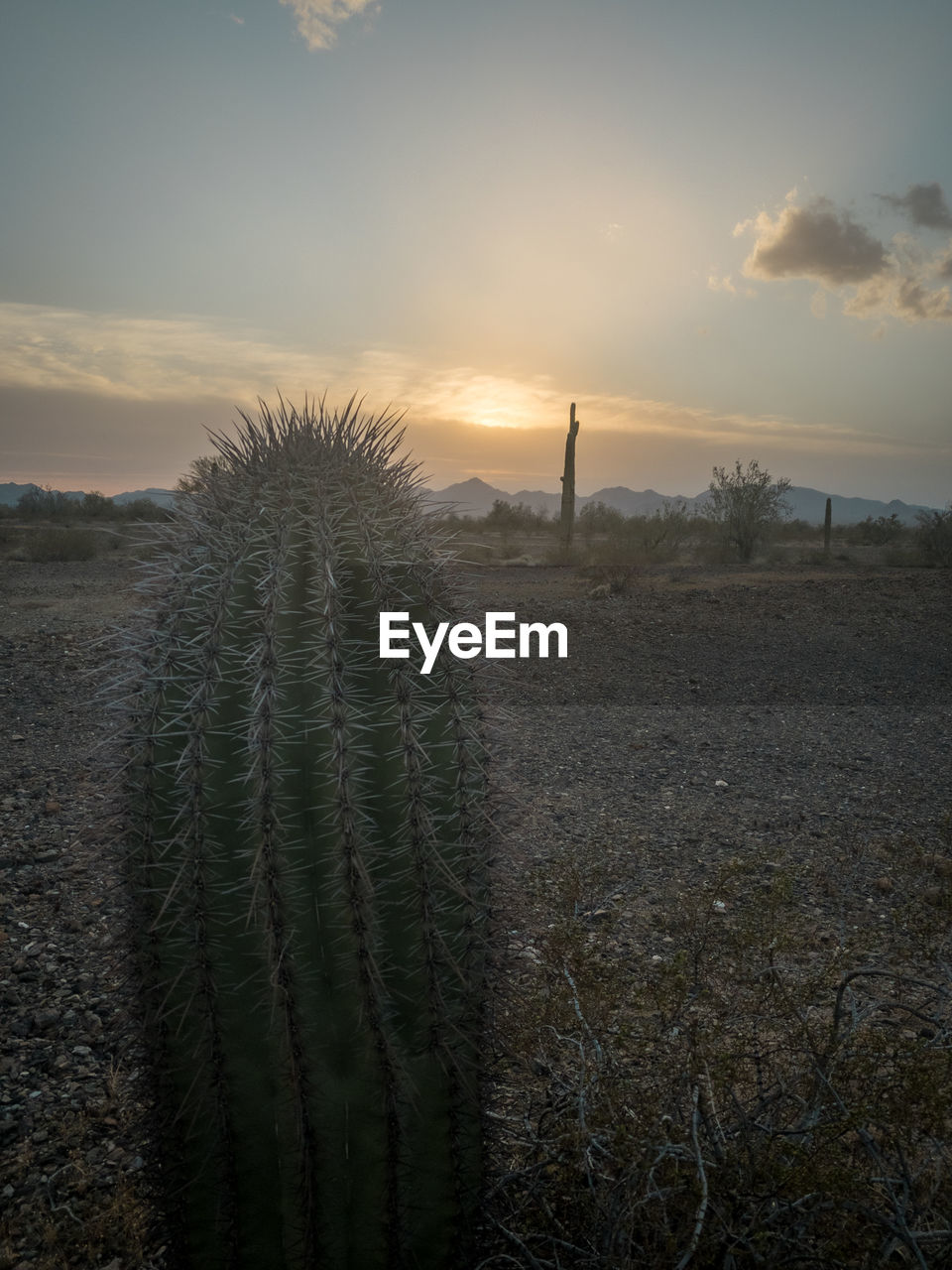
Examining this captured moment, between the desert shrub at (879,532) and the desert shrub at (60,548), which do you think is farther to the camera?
the desert shrub at (879,532)

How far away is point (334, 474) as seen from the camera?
2219mm

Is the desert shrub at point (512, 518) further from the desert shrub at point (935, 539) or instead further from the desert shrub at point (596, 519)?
the desert shrub at point (935, 539)

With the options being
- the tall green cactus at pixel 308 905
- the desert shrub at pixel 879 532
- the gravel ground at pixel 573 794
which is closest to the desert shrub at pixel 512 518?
the desert shrub at pixel 879 532

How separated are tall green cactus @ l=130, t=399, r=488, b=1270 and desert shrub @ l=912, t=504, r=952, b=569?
78.8 feet

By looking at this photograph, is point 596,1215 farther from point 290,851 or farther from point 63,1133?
point 63,1133

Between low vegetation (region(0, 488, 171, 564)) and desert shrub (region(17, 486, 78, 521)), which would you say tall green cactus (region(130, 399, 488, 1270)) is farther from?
desert shrub (region(17, 486, 78, 521))

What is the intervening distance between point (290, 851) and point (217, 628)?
0.53 m

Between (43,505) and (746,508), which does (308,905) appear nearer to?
(746,508)

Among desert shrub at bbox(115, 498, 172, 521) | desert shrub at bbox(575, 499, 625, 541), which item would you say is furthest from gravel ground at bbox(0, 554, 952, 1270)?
desert shrub at bbox(575, 499, 625, 541)

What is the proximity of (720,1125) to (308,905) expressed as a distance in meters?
1.26

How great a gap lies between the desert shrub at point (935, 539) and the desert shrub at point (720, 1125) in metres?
22.7

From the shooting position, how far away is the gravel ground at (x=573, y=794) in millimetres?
2416

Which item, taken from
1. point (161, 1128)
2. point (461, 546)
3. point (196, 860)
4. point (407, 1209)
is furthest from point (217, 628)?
point (407, 1209)

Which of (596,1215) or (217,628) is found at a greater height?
(217,628)
